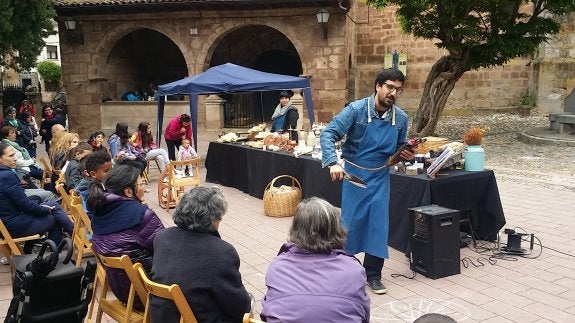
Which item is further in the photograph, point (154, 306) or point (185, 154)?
point (185, 154)

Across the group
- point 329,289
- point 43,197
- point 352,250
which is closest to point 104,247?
point 329,289

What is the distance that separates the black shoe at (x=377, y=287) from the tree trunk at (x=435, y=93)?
10084mm

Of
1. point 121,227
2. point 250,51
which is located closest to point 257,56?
point 250,51

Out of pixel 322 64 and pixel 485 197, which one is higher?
pixel 322 64

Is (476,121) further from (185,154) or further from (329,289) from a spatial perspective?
(329,289)

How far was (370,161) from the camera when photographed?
169 inches

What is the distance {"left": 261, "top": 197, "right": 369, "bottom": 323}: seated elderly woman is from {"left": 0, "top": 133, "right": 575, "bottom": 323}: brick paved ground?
163 centimetres

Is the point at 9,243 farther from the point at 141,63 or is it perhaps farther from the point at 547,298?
the point at 141,63

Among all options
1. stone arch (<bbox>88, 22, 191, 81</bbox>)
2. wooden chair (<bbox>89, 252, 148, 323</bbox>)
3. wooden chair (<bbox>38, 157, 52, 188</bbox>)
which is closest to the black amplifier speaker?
wooden chair (<bbox>89, 252, 148, 323</bbox>)

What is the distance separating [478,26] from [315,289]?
39.1 ft

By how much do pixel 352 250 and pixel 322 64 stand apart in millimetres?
12166

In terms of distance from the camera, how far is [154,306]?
2.54 m

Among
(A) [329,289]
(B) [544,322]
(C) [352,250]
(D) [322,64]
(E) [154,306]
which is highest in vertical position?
(D) [322,64]

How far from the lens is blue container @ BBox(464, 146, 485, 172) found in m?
5.29
